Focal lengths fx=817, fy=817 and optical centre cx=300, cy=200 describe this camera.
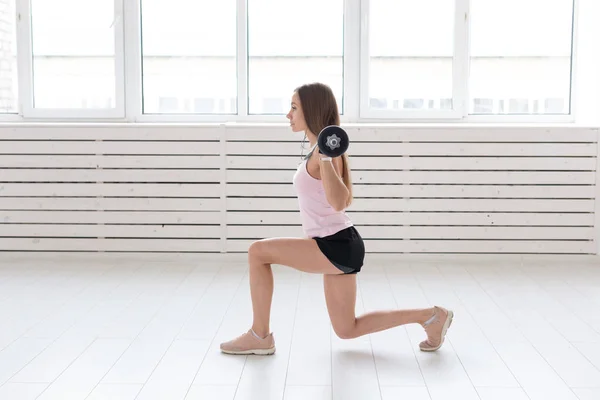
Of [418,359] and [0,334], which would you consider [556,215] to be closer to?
[418,359]

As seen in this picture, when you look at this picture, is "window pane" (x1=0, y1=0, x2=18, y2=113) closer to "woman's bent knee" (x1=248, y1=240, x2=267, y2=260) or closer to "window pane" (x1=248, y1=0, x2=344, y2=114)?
"window pane" (x1=248, y1=0, x2=344, y2=114)

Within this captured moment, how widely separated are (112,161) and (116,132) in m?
0.19

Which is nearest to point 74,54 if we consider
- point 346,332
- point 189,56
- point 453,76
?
point 189,56

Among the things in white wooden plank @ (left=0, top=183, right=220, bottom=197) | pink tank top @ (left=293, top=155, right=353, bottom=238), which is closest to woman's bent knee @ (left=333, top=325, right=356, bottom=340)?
pink tank top @ (left=293, top=155, right=353, bottom=238)

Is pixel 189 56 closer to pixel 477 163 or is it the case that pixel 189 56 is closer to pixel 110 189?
pixel 110 189

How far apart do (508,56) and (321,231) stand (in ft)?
10.4

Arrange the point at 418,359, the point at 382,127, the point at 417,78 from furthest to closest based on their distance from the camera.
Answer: the point at 417,78 < the point at 382,127 < the point at 418,359

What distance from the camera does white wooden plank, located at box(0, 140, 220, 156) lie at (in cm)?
530

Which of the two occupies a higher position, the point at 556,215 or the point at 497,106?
the point at 497,106

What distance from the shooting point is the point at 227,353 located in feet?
10.6

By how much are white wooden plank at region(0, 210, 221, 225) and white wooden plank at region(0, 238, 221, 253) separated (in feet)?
0.40

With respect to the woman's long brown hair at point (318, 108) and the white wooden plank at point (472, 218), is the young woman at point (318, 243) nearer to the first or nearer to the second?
the woman's long brown hair at point (318, 108)

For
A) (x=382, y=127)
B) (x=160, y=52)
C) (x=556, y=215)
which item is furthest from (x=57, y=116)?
(x=556, y=215)

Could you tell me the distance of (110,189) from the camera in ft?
17.5
